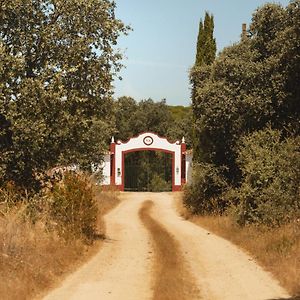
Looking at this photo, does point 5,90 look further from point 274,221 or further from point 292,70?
point 292,70

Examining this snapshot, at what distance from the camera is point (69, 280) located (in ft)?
36.0

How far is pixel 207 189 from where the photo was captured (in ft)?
82.2

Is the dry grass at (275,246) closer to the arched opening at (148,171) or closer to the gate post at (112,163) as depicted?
the gate post at (112,163)

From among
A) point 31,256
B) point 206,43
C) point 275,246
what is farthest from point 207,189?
point 31,256

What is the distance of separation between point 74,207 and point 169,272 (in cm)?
500

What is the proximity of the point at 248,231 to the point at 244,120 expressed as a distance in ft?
19.5

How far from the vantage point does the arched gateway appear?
48.9m

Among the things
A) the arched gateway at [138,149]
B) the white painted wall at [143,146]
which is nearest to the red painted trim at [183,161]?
the arched gateway at [138,149]

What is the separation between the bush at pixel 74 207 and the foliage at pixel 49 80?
0.86 meters

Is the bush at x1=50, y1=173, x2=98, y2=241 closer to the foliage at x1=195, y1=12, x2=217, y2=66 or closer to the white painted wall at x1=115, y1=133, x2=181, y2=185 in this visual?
the foliage at x1=195, y1=12, x2=217, y2=66

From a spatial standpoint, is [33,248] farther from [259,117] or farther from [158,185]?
[158,185]

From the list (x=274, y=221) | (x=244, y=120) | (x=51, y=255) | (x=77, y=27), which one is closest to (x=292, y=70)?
(x=244, y=120)

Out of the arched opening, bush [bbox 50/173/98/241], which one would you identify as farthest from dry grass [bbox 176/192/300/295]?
the arched opening

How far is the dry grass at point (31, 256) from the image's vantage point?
379 inches
